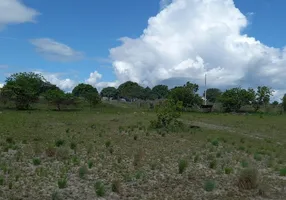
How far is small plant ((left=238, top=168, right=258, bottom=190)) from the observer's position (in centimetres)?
1222

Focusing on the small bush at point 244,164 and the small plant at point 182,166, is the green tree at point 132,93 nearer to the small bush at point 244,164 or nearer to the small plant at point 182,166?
the small bush at point 244,164

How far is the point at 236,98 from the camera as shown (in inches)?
3782

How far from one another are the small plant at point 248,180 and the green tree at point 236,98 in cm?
8450

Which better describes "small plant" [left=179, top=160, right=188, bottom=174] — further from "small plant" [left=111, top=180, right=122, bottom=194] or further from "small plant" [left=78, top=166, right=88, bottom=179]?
"small plant" [left=78, top=166, right=88, bottom=179]

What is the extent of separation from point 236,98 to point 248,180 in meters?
86.4

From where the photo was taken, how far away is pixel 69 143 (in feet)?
61.7

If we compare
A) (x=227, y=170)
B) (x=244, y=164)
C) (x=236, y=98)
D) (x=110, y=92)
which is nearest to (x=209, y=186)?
(x=227, y=170)

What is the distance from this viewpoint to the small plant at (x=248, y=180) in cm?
1222

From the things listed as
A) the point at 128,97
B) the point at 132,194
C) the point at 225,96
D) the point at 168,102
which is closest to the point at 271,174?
the point at 132,194

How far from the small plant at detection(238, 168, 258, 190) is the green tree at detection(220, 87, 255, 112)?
277 ft

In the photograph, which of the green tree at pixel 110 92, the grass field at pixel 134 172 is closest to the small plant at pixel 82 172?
the grass field at pixel 134 172

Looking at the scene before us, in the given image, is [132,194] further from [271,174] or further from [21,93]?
[21,93]

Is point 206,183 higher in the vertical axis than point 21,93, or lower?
lower

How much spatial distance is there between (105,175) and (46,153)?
3.83 m
